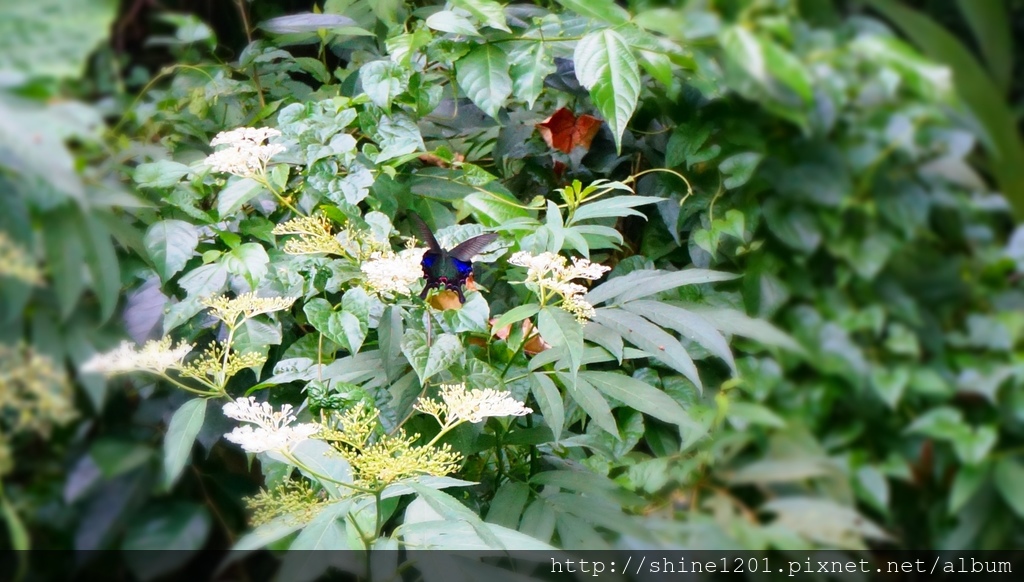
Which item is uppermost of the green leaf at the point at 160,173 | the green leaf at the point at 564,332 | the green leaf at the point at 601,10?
the green leaf at the point at 601,10

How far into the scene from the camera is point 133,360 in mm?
556

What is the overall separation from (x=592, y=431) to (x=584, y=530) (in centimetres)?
27

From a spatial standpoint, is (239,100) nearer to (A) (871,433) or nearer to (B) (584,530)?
(B) (584,530)

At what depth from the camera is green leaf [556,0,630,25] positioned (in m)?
0.99

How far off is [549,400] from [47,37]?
63 centimetres

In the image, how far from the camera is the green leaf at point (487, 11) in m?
1.02

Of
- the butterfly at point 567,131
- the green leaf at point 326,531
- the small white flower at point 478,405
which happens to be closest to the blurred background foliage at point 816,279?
the green leaf at point 326,531

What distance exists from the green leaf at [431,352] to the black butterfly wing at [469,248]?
12 cm

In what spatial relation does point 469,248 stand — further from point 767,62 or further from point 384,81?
point 767,62

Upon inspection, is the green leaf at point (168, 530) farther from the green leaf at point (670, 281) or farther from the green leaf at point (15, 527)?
the green leaf at point (670, 281)

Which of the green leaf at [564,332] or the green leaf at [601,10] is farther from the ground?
the green leaf at [601,10]

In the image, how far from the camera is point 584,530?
2.80 feet

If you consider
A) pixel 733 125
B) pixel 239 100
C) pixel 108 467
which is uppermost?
pixel 733 125

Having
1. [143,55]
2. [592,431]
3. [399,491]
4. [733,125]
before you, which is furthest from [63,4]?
[592,431]
